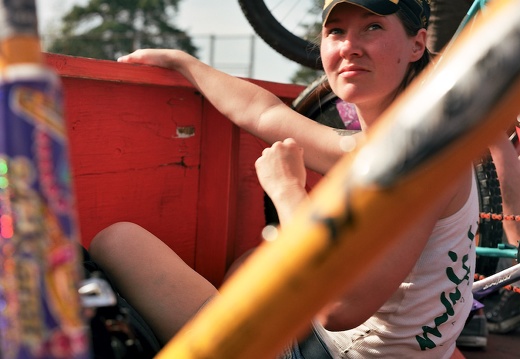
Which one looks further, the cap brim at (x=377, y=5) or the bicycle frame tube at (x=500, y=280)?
the bicycle frame tube at (x=500, y=280)

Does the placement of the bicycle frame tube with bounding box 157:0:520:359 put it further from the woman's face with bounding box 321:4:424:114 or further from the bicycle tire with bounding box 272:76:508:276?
the bicycle tire with bounding box 272:76:508:276

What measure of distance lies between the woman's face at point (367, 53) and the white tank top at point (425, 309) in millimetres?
278

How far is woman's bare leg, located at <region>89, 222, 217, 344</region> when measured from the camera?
1.25 m

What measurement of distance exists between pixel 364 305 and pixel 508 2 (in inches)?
25.4

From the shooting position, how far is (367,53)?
4.10 ft

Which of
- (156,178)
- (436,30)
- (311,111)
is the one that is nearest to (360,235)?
(156,178)

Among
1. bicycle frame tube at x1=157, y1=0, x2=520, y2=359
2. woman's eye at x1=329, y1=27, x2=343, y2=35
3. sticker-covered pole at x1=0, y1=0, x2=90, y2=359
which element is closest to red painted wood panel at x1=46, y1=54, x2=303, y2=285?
woman's eye at x1=329, y1=27, x2=343, y2=35

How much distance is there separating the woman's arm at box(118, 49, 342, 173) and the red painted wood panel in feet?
0.16

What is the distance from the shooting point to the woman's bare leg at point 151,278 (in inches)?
49.4

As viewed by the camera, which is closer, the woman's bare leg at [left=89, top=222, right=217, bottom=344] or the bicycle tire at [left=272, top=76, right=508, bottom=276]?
the woman's bare leg at [left=89, top=222, right=217, bottom=344]

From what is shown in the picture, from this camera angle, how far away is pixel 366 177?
372 millimetres

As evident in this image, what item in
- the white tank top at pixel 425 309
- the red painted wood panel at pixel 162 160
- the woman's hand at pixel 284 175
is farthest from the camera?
the red painted wood panel at pixel 162 160

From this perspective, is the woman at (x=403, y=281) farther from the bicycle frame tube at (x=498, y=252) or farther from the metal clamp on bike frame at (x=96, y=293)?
the bicycle frame tube at (x=498, y=252)

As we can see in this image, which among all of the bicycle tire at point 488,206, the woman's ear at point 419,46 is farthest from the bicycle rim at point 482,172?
the woman's ear at point 419,46
